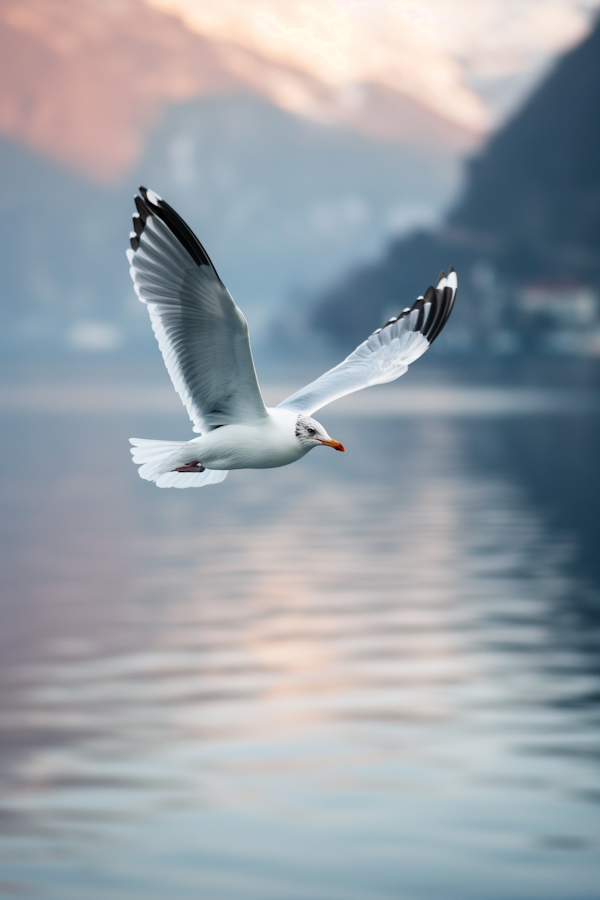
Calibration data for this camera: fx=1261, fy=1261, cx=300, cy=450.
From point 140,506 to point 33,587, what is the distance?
17371 millimetres

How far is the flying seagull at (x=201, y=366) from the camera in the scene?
7840 millimetres

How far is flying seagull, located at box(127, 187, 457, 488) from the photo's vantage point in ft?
25.7

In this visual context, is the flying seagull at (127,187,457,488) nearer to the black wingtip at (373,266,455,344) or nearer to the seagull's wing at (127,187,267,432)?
the seagull's wing at (127,187,267,432)

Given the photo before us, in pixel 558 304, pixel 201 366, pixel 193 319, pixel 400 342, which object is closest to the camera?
pixel 193 319

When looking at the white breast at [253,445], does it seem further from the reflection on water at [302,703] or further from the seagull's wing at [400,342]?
the reflection on water at [302,703]

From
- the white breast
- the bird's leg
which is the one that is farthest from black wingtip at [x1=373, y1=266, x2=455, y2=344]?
the bird's leg

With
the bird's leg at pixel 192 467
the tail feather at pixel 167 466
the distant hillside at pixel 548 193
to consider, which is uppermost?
the distant hillside at pixel 548 193

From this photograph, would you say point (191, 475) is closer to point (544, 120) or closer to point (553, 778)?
point (553, 778)

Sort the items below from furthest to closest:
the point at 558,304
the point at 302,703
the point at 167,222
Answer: the point at 558,304
the point at 302,703
the point at 167,222

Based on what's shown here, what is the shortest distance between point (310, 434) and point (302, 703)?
20489 millimetres

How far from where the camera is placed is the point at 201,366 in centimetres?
838

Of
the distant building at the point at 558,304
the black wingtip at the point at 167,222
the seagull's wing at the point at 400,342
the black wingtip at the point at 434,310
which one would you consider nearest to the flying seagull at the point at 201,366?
the black wingtip at the point at 167,222

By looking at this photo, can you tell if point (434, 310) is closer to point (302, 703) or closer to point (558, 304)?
point (302, 703)

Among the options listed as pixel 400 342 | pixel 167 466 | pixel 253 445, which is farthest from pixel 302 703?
pixel 253 445
